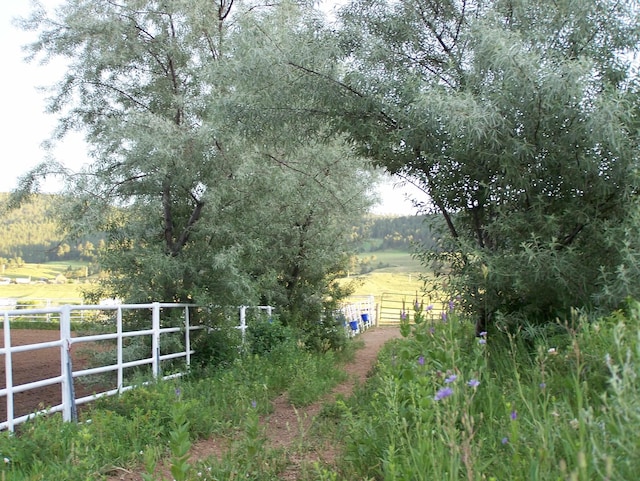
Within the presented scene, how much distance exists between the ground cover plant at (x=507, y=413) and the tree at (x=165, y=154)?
18.4 ft

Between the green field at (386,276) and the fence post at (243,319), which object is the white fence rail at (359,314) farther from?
the fence post at (243,319)

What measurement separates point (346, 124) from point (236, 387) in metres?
3.98

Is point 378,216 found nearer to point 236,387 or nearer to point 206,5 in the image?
point 206,5

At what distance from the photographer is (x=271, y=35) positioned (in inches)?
331

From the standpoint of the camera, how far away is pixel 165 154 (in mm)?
9969

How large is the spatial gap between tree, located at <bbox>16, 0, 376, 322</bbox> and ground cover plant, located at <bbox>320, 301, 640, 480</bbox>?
5603 millimetres

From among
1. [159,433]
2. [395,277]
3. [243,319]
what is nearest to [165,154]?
[243,319]

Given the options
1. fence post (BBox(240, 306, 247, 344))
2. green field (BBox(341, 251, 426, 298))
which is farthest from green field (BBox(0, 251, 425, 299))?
fence post (BBox(240, 306, 247, 344))

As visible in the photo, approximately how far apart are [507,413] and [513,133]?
375 centimetres

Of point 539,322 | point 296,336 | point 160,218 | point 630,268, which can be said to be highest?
point 160,218

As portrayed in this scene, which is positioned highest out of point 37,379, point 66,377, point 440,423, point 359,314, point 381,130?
point 381,130

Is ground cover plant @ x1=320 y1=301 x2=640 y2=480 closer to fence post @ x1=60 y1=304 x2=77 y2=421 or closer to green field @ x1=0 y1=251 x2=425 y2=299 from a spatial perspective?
green field @ x1=0 y1=251 x2=425 y2=299

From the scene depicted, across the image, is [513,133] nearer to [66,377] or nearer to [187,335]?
[66,377]

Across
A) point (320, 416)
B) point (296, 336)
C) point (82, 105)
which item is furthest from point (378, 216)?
point (320, 416)
